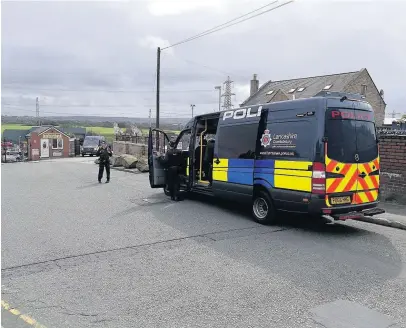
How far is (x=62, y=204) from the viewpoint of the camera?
1020 cm

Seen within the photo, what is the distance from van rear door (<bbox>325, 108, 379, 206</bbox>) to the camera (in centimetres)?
693

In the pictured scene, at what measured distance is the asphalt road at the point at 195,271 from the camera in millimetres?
3854

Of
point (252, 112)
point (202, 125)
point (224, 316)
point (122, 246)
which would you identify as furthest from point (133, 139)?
point (224, 316)

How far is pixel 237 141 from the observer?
28.8ft

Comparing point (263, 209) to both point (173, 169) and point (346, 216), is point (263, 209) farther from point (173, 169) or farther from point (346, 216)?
point (173, 169)

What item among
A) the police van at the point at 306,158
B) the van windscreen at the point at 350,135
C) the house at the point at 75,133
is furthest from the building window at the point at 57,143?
the van windscreen at the point at 350,135

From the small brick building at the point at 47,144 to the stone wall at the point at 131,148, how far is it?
25.0m

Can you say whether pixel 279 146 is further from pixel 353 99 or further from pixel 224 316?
pixel 224 316

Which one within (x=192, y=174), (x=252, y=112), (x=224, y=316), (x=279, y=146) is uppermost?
(x=252, y=112)

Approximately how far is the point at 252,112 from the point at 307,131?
5.54 ft

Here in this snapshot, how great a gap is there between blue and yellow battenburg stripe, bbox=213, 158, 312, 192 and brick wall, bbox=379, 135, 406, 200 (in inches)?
167

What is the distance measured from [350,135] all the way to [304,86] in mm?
36224

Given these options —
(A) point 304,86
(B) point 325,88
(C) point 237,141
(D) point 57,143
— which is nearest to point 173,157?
(C) point 237,141

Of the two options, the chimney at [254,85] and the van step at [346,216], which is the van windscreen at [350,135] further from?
the chimney at [254,85]
